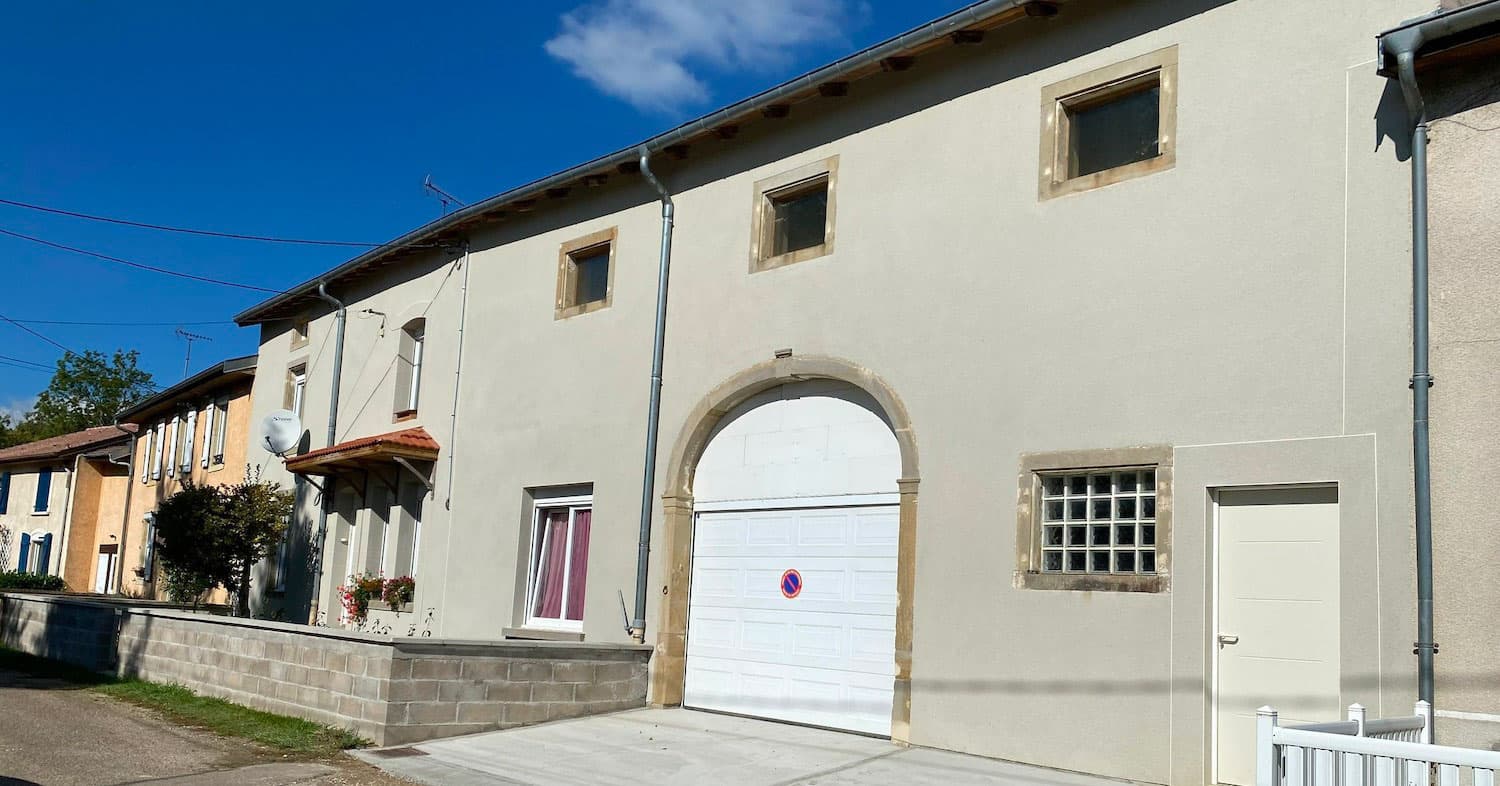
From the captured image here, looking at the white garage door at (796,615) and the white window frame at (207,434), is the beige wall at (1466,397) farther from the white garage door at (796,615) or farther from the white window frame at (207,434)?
the white window frame at (207,434)

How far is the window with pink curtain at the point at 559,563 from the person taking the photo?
13.7 metres

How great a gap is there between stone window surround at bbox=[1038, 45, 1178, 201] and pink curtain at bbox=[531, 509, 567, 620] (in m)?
6.86

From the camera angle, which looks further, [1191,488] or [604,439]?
[604,439]

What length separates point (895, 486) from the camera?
1044 centimetres

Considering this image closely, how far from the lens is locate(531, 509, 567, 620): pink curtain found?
14.0 meters

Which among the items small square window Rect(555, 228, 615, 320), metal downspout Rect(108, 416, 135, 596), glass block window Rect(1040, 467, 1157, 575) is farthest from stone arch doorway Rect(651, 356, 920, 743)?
metal downspout Rect(108, 416, 135, 596)

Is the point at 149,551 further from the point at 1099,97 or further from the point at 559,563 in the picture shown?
the point at 1099,97

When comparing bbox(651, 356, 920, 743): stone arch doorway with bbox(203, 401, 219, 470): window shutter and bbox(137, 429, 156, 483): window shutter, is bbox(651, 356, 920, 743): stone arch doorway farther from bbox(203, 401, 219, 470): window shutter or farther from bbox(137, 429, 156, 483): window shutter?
bbox(137, 429, 156, 483): window shutter

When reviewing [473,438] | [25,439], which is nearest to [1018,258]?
[473,438]

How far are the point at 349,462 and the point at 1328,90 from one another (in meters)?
13.3

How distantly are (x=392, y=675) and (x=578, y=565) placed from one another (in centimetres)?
388

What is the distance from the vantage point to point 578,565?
13.7m

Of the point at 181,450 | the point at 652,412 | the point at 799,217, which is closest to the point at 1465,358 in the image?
the point at 799,217

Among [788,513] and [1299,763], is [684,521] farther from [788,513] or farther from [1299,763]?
[1299,763]
